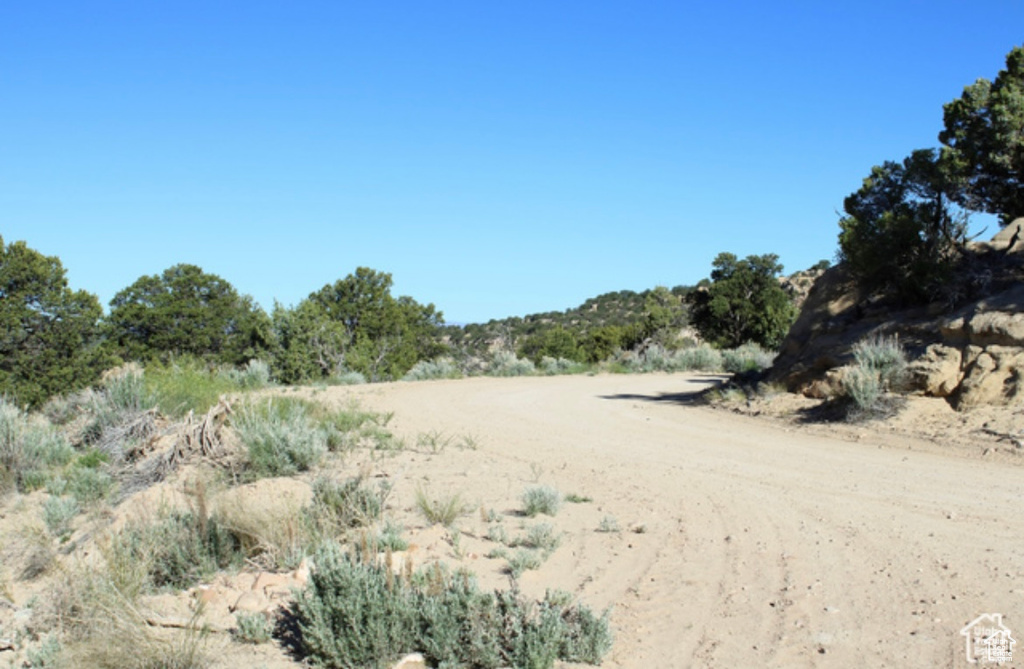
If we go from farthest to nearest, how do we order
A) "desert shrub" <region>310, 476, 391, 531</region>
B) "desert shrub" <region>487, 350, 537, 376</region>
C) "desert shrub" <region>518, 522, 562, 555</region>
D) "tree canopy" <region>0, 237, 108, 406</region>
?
1. "desert shrub" <region>487, 350, 537, 376</region>
2. "tree canopy" <region>0, 237, 108, 406</region>
3. "desert shrub" <region>310, 476, 391, 531</region>
4. "desert shrub" <region>518, 522, 562, 555</region>

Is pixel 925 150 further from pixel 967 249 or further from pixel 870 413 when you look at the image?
pixel 870 413

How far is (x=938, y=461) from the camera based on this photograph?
9.31 m

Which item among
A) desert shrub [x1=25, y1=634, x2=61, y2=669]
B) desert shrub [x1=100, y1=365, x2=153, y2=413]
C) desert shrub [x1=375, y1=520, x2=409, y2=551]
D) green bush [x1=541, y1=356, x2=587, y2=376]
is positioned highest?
green bush [x1=541, y1=356, x2=587, y2=376]

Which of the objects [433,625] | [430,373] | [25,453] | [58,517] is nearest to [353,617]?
[433,625]

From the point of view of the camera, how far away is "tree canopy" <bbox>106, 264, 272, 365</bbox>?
31.3m

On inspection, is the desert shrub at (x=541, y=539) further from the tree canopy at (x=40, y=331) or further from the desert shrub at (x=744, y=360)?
the desert shrub at (x=744, y=360)

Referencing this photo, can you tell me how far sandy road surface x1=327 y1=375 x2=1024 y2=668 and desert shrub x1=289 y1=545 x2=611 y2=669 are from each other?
0.40 m

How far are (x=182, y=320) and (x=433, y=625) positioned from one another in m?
30.6

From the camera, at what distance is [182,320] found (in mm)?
32156

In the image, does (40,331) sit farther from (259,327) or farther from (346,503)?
(346,503)

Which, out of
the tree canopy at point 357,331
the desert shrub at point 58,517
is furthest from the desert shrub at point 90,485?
the tree canopy at point 357,331

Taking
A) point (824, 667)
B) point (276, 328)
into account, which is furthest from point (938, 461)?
point (276, 328)

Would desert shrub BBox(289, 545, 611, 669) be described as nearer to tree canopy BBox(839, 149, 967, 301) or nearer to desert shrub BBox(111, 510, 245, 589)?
desert shrub BBox(111, 510, 245, 589)

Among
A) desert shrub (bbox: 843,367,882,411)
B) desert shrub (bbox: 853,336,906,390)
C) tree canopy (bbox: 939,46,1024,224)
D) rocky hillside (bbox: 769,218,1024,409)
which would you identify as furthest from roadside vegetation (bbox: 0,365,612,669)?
tree canopy (bbox: 939,46,1024,224)
